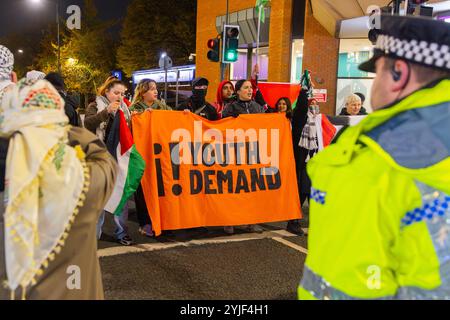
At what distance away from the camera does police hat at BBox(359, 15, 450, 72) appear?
66.3 inches

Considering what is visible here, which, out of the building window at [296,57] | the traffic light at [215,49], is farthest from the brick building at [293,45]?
the traffic light at [215,49]

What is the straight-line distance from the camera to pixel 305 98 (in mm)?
6531

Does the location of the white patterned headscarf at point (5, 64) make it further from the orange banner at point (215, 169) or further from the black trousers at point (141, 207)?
the black trousers at point (141, 207)

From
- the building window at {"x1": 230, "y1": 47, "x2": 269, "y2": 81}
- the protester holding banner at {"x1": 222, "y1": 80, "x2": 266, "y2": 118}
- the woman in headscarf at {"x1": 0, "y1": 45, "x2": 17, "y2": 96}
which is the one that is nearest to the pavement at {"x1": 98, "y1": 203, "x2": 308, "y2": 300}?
the protester holding banner at {"x1": 222, "y1": 80, "x2": 266, "y2": 118}

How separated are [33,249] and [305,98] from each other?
5.06 metres

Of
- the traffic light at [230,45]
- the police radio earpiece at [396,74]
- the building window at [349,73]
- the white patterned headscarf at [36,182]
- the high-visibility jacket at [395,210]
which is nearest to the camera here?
the high-visibility jacket at [395,210]

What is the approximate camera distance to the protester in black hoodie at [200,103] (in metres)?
6.84

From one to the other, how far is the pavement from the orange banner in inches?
11.3

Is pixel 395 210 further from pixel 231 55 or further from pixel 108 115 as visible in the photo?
pixel 231 55

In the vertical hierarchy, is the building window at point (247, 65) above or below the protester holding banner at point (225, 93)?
above

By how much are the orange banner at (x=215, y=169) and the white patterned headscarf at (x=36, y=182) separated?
3.91 metres

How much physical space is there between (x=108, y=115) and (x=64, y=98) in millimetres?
580

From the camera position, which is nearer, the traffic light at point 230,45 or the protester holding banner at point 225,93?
the protester holding banner at point 225,93

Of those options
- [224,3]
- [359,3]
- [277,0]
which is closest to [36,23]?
[224,3]
